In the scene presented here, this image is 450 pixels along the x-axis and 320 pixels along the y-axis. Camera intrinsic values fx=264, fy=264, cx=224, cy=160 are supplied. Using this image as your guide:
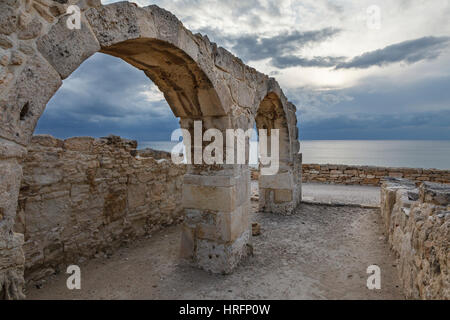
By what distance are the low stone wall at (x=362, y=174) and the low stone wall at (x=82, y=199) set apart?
8.07 m

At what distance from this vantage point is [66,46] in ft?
5.69

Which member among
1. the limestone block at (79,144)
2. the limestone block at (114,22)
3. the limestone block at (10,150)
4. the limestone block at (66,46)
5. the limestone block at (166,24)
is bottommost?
the limestone block at (10,150)

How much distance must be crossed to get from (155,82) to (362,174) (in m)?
10.3

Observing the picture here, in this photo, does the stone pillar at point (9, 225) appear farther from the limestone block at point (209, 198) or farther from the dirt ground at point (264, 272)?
the limestone block at point (209, 198)

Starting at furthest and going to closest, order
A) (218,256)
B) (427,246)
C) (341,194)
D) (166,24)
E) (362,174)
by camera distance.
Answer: (362,174)
(341,194)
(218,256)
(166,24)
(427,246)

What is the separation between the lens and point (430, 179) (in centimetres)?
1013

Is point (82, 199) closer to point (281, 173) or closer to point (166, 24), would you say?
point (166, 24)

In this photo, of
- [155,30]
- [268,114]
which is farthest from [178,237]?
[155,30]

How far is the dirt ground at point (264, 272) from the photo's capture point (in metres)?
3.12

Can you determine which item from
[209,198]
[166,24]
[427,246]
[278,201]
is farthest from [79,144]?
[278,201]

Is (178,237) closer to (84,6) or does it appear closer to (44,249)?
(44,249)

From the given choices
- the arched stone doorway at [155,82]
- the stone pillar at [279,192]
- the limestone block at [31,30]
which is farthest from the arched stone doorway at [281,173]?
the limestone block at [31,30]

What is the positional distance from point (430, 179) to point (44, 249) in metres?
12.2

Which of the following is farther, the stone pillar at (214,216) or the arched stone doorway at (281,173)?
the arched stone doorway at (281,173)
